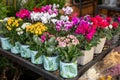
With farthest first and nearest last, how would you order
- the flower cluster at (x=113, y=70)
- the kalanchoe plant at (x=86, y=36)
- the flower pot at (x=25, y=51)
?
the flower cluster at (x=113, y=70) → the flower pot at (x=25, y=51) → the kalanchoe plant at (x=86, y=36)

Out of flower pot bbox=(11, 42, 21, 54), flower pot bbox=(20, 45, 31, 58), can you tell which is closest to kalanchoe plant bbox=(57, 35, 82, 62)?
flower pot bbox=(20, 45, 31, 58)

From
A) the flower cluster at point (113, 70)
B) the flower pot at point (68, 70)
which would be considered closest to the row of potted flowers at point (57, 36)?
the flower pot at point (68, 70)

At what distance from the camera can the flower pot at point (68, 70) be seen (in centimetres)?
128

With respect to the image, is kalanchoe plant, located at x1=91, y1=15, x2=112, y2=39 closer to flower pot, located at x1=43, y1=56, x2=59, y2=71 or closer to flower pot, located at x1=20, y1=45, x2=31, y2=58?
flower pot, located at x1=43, y1=56, x2=59, y2=71

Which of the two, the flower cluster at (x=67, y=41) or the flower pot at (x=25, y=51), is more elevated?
the flower cluster at (x=67, y=41)

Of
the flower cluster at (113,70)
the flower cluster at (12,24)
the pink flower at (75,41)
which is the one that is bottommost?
the flower cluster at (113,70)

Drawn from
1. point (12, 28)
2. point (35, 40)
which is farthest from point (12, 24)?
point (35, 40)

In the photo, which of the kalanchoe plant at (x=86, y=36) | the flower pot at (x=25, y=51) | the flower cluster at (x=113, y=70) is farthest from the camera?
the flower cluster at (x=113, y=70)

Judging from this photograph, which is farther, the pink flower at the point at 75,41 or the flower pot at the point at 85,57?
the flower pot at the point at 85,57

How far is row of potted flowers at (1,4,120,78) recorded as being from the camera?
51.7 inches

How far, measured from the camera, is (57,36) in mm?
1512

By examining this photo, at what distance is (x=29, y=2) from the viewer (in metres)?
2.47

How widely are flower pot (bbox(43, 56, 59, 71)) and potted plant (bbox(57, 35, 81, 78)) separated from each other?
0.22 ft

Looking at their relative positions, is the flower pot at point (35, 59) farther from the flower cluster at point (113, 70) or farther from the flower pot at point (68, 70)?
the flower cluster at point (113, 70)
